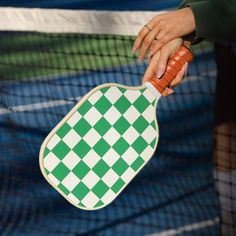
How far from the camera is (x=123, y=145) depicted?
89 centimetres

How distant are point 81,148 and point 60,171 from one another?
0.05 metres

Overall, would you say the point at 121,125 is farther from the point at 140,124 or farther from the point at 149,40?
the point at 149,40

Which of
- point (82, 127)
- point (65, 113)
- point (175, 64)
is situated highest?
point (175, 64)

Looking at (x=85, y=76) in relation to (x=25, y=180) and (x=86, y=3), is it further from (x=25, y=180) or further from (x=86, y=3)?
(x=25, y=180)

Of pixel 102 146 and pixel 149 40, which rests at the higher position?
pixel 149 40

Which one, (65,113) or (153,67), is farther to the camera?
(65,113)

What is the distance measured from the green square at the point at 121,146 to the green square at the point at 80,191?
8 cm

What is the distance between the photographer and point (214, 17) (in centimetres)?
86

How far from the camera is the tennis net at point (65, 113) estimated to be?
1.61 metres

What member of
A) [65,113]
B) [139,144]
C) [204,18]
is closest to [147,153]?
[139,144]

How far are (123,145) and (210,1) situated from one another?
26 cm

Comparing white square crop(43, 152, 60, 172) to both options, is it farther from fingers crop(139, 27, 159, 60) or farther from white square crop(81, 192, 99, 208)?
fingers crop(139, 27, 159, 60)

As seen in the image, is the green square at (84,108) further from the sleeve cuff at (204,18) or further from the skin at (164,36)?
the sleeve cuff at (204,18)

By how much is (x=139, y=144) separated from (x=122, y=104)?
0.07 m
